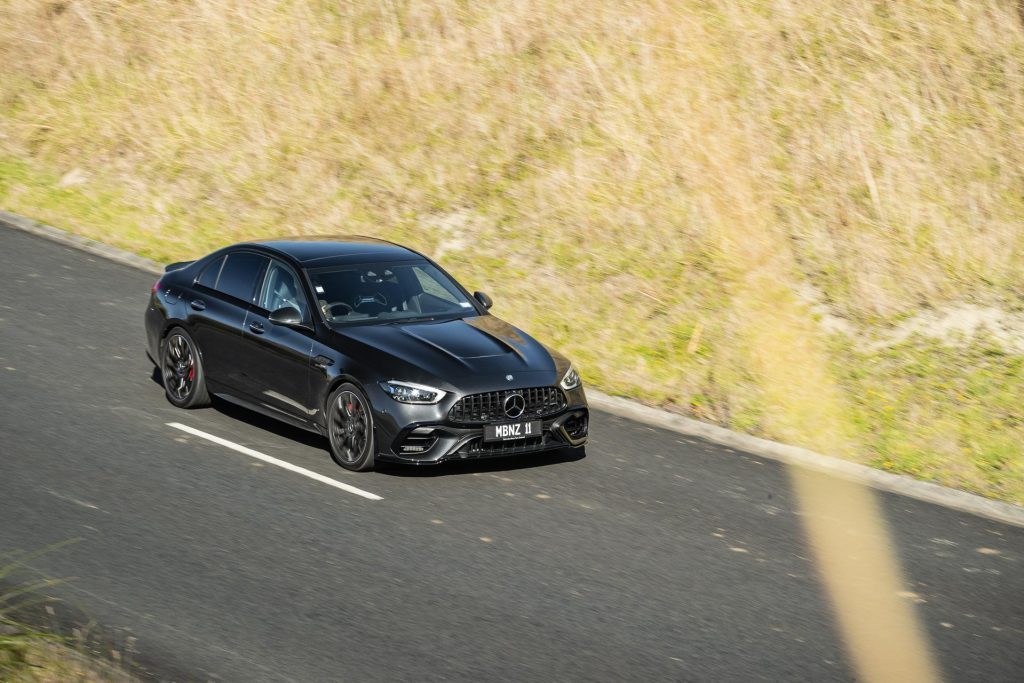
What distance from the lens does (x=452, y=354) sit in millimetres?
10680

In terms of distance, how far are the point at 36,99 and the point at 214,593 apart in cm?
1761

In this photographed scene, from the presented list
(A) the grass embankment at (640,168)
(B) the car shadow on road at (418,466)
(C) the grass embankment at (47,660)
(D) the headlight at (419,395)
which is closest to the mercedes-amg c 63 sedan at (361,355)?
(D) the headlight at (419,395)

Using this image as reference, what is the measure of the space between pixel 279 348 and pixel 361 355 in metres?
0.98

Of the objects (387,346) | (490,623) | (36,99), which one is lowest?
(490,623)

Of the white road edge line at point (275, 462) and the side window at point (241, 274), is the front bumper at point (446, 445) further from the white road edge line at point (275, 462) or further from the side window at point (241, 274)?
the side window at point (241, 274)

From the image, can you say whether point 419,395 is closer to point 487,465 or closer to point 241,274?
point 487,465

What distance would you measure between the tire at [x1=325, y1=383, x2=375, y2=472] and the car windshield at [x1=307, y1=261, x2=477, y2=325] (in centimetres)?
75

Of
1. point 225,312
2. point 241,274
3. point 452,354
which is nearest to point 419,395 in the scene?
point 452,354

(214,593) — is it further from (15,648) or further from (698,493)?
(698,493)

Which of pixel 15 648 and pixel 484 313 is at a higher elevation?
pixel 484 313

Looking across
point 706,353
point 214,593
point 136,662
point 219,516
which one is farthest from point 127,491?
Result: point 706,353

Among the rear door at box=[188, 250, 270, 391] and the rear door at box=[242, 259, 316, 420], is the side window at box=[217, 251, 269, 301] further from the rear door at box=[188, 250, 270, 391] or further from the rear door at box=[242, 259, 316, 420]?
the rear door at box=[242, 259, 316, 420]

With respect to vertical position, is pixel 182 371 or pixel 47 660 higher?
pixel 182 371

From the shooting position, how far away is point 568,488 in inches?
416
